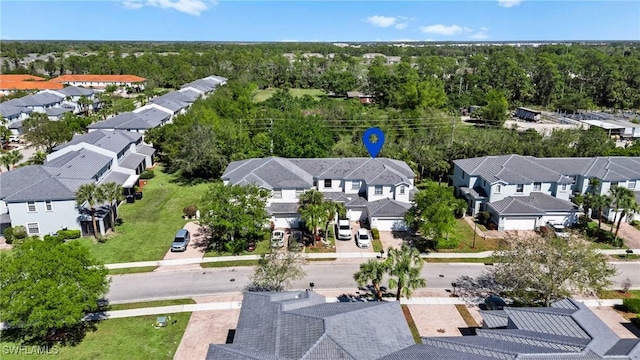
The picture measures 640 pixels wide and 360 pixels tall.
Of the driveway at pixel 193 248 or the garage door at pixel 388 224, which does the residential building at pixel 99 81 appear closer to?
the driveway at pixel 193 248

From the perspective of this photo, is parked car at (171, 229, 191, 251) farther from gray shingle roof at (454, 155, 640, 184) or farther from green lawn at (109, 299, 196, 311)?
gray shingle roof at (454, 155, 640, 184)

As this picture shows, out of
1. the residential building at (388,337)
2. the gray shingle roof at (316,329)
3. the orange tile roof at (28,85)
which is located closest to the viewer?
the residential building at (388,337)

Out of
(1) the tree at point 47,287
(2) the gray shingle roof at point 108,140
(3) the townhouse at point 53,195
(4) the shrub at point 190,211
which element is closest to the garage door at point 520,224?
(4) the shrub at point 190,211

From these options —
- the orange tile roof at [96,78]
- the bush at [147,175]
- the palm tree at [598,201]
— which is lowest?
the bush at [147,175]

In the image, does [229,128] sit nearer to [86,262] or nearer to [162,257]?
[162,257]

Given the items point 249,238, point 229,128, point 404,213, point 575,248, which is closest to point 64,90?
point 229,128

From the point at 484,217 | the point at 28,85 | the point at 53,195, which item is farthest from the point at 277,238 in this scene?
the point at 28,85
